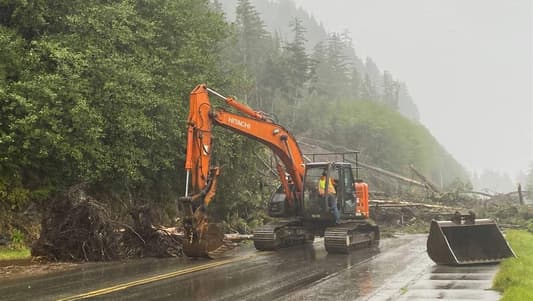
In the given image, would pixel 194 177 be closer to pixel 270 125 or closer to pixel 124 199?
pixel 270 125

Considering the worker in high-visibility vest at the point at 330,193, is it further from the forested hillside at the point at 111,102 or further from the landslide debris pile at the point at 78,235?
the landslide debris pile at the point at 78,235

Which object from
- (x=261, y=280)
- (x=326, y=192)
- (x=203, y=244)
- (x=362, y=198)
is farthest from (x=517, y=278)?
(x=362, y=198)

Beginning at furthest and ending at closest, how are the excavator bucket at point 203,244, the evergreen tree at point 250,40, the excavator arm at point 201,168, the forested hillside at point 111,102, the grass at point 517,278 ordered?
the evergreen tree at point 250,40, the forested hillside at point 111,102, the excavator bucket at point 203,244, the excavator arm at point 201,168, the grass at point 517,278

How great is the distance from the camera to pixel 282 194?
68.1 ft

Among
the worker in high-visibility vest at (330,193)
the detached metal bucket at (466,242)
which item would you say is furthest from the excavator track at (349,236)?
the detached metal bucket at (466,242)

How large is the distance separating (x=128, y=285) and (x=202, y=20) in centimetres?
1885

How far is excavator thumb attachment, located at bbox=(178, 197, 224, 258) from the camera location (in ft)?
50.8

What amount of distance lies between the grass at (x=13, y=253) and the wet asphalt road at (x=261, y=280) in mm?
2622

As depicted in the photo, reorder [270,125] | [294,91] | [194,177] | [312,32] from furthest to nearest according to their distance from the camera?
[312,32], [294,91], [270,125], [194,177]

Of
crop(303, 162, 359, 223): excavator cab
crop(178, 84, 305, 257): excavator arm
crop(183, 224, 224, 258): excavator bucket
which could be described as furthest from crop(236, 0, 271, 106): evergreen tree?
crop(183, 224, 224, 258): excavator bucket

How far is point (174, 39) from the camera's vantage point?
84.2 feet

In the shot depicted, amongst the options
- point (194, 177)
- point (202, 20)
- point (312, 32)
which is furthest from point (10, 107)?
point (312, 32)

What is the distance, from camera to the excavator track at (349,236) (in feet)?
58.4

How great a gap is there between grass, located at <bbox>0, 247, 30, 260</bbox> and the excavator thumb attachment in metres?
4.94
